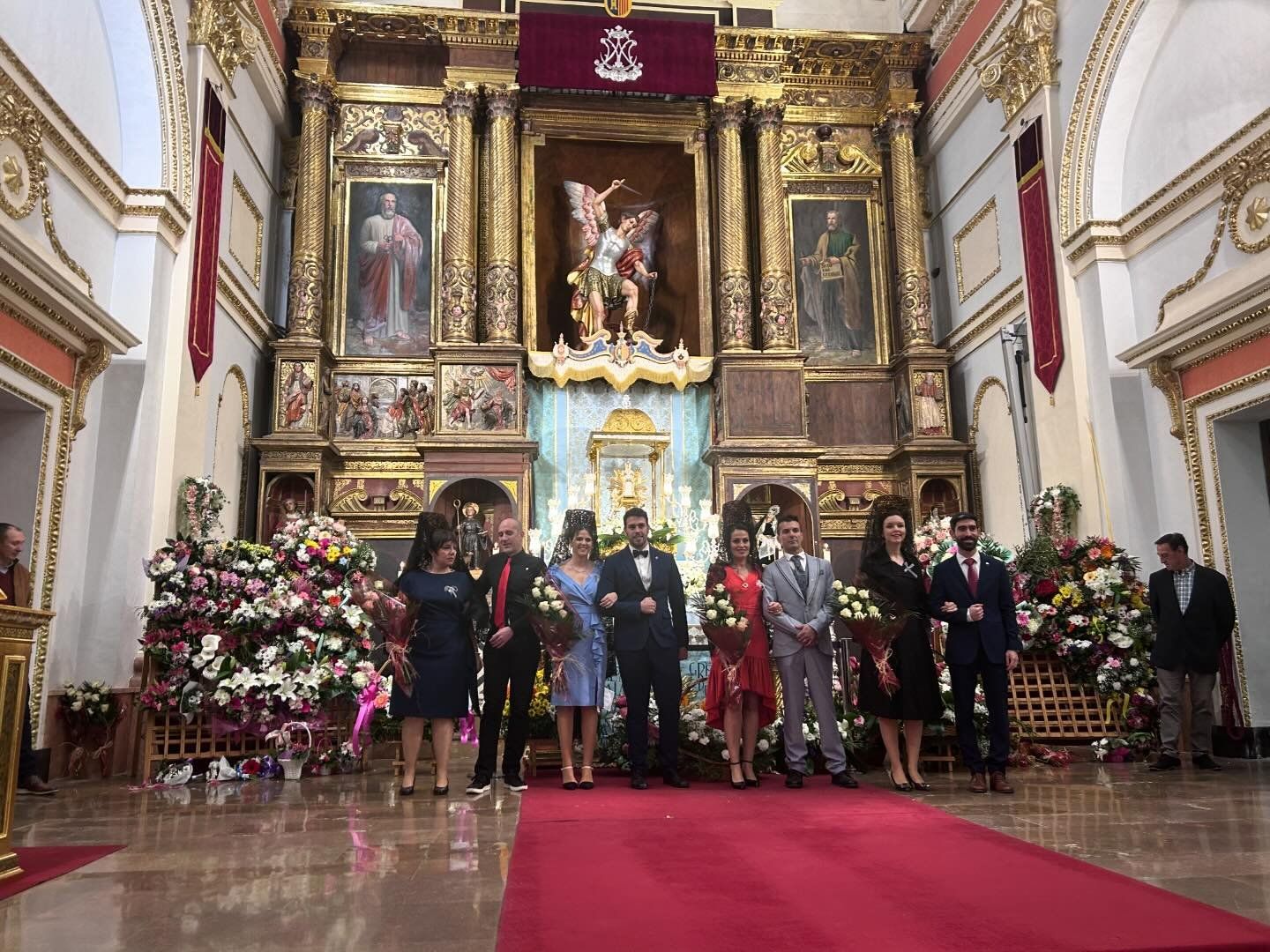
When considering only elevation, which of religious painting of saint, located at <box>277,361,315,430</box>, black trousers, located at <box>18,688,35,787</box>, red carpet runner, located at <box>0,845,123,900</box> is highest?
religious painting of saint, located at <box>277,361,315,430</box>

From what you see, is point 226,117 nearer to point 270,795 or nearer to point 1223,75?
point 270,795

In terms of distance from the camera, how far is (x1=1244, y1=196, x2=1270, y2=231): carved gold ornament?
7.85 m

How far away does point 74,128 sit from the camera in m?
7.78

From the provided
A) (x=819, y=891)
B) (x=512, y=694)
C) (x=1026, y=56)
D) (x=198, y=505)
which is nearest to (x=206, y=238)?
(x=198, y=505)

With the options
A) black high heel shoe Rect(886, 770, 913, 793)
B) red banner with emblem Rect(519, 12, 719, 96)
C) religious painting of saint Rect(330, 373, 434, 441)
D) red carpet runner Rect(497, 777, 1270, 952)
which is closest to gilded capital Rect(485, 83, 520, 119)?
red banner with emblem Rect(519, 12, 719, 96)

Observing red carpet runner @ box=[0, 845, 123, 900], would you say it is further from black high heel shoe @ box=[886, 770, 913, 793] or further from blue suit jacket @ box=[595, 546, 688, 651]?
black high heel shoe @ box=[886, 770, 913, 793]

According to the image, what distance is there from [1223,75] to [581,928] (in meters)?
9.11

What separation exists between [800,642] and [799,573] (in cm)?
43

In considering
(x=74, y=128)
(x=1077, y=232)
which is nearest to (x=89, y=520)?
(x=74, y=128)

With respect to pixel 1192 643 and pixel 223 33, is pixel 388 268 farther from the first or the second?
pixel 1192 643

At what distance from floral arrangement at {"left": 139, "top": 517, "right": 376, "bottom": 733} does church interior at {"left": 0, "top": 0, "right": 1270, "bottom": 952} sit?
4 cm

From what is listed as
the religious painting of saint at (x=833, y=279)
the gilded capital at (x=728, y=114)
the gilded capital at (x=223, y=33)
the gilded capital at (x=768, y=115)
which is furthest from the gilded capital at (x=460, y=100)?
the religious painting of saint at (x=833, y=279)

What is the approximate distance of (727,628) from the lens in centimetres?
596

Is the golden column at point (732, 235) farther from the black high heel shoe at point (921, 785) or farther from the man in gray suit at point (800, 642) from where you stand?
the black high heel shoe at point (921, 785)
